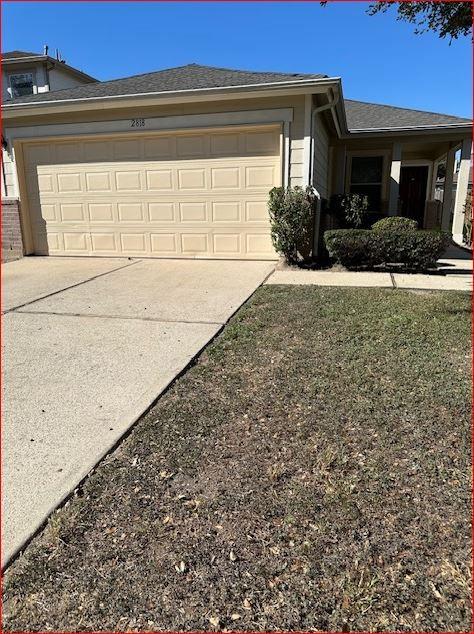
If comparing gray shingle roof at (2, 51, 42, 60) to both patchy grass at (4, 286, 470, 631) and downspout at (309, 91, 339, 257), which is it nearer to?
downspout at (309, 91, 339, 257)

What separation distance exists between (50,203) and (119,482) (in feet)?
30.4

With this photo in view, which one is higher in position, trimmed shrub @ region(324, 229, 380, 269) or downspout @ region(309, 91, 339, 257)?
downspout @ region(309, 91, 339, 257)

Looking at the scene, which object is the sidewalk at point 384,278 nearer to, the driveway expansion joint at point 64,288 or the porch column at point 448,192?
the driveway expansion joint at point 64,288

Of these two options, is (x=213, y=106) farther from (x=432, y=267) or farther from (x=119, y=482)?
(x=119, y=482)

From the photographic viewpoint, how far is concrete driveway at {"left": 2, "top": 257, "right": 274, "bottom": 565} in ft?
8.51

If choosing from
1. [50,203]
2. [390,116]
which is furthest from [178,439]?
[390,116]

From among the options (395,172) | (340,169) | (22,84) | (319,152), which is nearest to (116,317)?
(319,152)

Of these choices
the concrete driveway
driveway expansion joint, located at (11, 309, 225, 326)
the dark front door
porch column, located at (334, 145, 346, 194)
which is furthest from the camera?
the dark front door

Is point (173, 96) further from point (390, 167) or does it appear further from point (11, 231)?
point (390, 167)

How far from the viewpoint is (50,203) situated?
1041 centimetres

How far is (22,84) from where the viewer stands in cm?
2273

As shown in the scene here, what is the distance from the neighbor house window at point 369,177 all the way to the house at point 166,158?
2.96 m

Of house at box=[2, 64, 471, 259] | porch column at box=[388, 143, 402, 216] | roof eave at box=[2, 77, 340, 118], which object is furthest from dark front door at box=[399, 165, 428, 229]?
roof eave at box=[2, 77, 340, 118]

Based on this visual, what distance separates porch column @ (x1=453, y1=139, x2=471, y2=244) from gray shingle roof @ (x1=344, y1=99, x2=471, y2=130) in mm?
832
